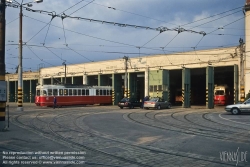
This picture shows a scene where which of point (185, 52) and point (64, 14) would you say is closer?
point (64, 14)

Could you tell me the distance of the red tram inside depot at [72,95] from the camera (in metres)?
38.5

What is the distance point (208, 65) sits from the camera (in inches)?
1554

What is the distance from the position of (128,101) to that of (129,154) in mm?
28767

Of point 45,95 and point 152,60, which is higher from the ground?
point 152,60

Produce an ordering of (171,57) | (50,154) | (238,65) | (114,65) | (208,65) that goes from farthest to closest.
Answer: (114,65)
(171,57)
(208,65)
(238,65)
(50,154)

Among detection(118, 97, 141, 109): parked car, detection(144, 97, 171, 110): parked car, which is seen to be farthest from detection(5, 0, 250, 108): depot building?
detection(144, 97, 171, 110): parked car

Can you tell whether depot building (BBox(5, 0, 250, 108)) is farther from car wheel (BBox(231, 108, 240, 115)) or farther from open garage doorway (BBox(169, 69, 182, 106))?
car wheel (BBox(231, 108, 240, 115))

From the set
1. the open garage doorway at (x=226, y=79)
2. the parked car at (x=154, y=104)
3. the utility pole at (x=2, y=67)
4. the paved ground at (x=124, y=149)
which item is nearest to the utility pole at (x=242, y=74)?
the open garage doorway at (x=226, y=79)

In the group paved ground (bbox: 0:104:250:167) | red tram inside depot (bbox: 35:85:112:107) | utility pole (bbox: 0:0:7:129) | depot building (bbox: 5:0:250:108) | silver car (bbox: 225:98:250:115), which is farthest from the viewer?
red tram inside depot (bbox: 35:85:112:107)

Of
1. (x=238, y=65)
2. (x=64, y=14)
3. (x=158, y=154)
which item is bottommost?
(x=158, y=154)

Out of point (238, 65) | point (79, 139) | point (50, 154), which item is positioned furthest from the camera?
point (238, 65)

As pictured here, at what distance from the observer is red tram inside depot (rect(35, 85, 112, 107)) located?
38469 mm

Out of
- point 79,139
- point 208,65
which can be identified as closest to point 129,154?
point 79,139

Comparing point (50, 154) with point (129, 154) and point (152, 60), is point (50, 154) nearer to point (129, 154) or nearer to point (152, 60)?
point (129, 154)
